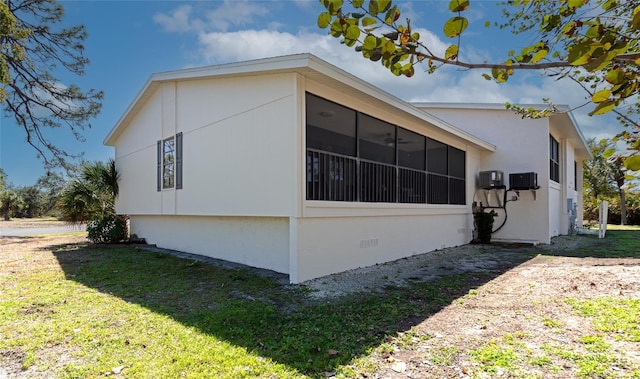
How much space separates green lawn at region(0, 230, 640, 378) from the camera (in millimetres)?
3156

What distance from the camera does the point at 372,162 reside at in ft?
25.8

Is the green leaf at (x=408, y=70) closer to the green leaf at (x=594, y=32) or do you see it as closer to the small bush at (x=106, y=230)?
the green leaf at (x=594, y=32)

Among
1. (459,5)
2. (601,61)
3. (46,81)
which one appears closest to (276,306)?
(459,5)

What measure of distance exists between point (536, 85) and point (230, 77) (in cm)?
565

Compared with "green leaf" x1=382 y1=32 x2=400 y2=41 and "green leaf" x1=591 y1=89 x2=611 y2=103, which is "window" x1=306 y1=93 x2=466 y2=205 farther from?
"green leaf" x1=591 y1=89 x2=611 y2=103

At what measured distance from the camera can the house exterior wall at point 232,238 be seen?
693 cm

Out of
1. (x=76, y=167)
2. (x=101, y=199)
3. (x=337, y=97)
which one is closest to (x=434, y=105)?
(x=337, y=97)

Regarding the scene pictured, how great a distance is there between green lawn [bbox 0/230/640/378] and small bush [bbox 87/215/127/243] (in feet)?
17.5

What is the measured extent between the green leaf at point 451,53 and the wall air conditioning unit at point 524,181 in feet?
38.6

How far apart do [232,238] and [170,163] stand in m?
3.39

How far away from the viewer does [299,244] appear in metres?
6.01

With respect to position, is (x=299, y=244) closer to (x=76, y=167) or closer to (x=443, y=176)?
(x=443, y=176)

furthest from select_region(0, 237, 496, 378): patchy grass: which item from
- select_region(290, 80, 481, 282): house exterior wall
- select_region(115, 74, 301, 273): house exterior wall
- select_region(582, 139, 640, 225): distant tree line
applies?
select_region(582, 139, 640, 225): distant tree line

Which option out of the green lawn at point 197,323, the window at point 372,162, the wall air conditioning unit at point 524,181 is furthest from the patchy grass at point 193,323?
the wall air conditioning unit at point 524,181
